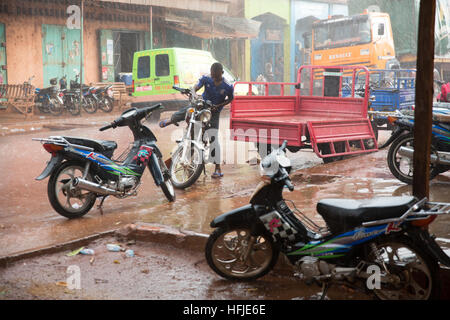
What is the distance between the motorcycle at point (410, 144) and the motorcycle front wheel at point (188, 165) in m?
2.46

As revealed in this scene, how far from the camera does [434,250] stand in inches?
138

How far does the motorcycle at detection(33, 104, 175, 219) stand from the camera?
Answer: 18.2ft

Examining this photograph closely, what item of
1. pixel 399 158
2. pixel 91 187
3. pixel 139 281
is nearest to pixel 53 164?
pixel 91 187

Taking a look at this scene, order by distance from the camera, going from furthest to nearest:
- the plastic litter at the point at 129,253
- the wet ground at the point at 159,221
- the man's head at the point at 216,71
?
the man's head at the point at 216,71, the plastic litter at the point at 129,253, the wet ground at the point at 159,221

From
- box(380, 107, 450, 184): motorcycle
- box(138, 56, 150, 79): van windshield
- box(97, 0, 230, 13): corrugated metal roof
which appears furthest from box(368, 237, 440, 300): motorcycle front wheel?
box(97, 0, 230, 13): corrugated metal roof

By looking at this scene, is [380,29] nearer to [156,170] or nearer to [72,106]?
[72,106]

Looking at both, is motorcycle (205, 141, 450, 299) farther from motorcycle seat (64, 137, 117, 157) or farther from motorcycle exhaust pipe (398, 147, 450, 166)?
motorcycle exhaust pipe (398, 147, 450, 166)

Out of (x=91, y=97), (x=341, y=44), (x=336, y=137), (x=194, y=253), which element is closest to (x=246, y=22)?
(x=341, y=44)

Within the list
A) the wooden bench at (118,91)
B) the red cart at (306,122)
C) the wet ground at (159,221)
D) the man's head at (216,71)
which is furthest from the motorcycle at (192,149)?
the wooden bench at (118,91)

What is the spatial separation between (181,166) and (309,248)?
3.68 metres

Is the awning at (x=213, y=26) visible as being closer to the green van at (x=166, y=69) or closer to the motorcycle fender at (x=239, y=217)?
the green van at (x=166, y=69)

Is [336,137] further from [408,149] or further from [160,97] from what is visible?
[160,97]

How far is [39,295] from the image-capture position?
393 cm

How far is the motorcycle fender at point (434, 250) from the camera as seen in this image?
347cm
